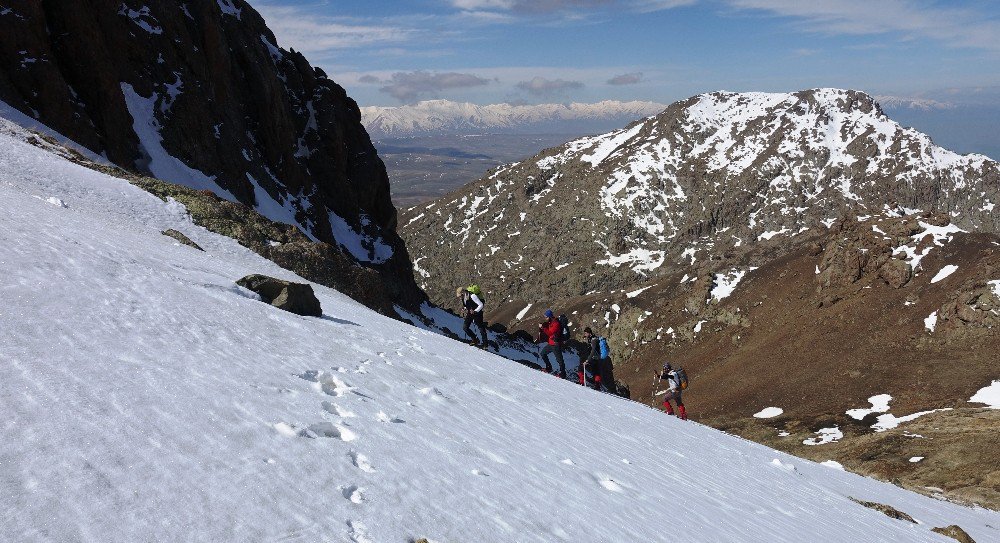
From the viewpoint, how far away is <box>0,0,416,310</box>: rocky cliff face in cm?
3675

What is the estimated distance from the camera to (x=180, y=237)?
1952 centimetres

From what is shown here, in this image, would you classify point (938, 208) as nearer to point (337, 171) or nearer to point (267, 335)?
point (337, 171)

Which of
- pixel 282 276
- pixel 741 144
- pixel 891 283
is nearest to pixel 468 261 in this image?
pixel 741 144

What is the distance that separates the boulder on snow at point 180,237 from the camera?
19.2 m

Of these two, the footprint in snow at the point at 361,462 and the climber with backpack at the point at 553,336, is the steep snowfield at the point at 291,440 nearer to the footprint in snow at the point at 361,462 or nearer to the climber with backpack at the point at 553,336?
the footprint in snow at the point at 361,462

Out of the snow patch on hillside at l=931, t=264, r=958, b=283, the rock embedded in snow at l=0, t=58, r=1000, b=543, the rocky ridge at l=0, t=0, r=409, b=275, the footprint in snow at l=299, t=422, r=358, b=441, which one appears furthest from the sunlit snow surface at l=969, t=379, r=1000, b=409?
the rocky ridge at l=0, t=0, r=409, b=275

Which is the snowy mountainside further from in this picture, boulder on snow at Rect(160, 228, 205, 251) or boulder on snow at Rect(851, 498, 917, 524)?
boulder on snow at Rect(160, 228, 205, 251)

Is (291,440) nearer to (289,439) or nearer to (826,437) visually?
(289,439)

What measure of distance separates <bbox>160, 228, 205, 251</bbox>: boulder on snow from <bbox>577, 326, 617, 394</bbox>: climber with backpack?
1361cm

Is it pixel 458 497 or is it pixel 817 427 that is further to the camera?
pixel 817 427

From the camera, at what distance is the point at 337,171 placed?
71.3 meters

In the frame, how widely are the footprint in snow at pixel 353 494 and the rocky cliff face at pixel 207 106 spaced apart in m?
36.8

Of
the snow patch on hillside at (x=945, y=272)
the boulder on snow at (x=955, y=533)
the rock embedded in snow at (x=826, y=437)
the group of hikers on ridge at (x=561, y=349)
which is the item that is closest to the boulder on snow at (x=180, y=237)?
the group of hikers on ridge at (x=561, y=349)

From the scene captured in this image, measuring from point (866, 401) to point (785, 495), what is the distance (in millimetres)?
42284
